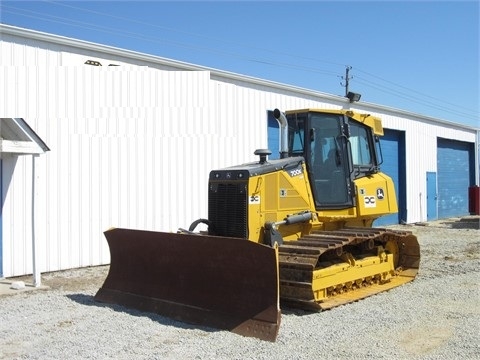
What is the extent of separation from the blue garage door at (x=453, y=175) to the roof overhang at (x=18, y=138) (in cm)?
2019

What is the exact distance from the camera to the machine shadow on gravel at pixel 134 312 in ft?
21.9

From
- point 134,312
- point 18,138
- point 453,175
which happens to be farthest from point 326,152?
point 453,175

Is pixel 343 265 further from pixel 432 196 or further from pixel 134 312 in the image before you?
pixel 432 196

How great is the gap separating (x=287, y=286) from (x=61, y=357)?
3051 millimetres

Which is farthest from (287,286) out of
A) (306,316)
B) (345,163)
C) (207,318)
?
(345,163)

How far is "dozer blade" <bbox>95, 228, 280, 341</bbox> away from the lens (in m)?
6.36

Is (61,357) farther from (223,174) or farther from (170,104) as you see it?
(170,104)

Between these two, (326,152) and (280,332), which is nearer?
(280,332)

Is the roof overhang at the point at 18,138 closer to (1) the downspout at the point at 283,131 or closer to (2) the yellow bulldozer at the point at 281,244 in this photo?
(2) the yellow bulldozer at the point at 281,244

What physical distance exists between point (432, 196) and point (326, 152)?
684 inches

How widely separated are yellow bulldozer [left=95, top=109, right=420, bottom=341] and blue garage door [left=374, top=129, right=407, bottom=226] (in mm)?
12323

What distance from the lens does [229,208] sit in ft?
25.1

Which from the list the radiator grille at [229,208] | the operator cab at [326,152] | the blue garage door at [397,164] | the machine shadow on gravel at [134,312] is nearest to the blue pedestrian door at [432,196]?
the blue garage door at [397,164]

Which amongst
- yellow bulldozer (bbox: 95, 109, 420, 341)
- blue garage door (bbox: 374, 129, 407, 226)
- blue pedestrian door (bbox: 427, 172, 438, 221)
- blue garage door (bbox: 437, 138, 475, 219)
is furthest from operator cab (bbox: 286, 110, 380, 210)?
blue garage door (bbox: 437, 138, 475, 219)
